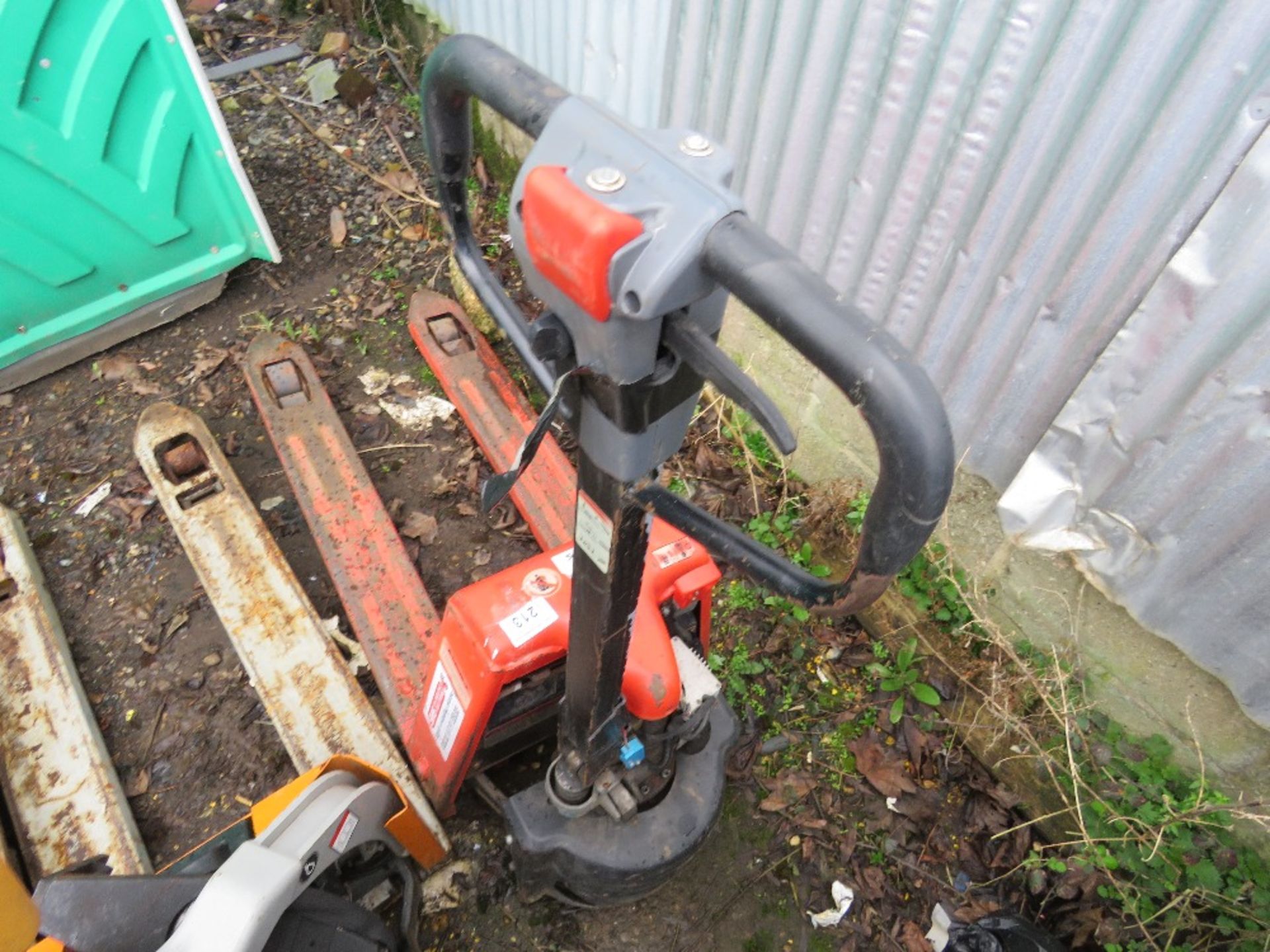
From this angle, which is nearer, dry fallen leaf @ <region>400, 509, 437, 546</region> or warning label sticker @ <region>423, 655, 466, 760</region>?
warning label sticker @ <region>423, 655, 466, 760</region>

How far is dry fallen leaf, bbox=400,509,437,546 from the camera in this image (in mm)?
2703

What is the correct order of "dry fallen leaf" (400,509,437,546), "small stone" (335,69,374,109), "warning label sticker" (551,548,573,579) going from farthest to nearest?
"small stone" (335,69,374,109)
"dry fallen leaf" (400,509,437,546)
"warning label sticker" (551,548,573,579)

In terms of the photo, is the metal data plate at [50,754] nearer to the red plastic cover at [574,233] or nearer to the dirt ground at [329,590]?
the dirt ground at [329,590]

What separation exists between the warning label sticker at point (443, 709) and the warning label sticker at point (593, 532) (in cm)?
74

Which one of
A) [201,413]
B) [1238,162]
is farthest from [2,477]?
[1238,162]

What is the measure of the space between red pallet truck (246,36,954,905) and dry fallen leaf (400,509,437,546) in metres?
0.18

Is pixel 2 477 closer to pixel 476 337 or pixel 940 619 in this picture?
pixel 476 337

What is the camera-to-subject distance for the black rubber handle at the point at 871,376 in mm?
636

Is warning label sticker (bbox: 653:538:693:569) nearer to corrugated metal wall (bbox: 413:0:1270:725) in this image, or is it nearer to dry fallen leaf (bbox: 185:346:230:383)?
corrugated metal wall (bbox: 413:0:1270:725)

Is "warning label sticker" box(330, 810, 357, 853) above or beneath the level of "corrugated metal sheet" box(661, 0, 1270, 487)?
beneath

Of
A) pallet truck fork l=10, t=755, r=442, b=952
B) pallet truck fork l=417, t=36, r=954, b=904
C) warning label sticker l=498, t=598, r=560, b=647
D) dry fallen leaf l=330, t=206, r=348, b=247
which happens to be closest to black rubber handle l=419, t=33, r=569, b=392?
pallet truck fork l=417, t=36, r=954, b=904

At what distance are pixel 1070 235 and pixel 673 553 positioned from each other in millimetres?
1055

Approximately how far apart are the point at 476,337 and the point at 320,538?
988mm

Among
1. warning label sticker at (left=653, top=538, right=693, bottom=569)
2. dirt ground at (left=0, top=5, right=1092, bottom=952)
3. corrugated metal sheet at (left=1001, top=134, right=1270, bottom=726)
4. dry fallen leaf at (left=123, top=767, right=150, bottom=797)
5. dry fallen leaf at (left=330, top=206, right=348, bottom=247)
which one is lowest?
dry fallen leaf at (left=123, top=767, right=150, bottom=797)
